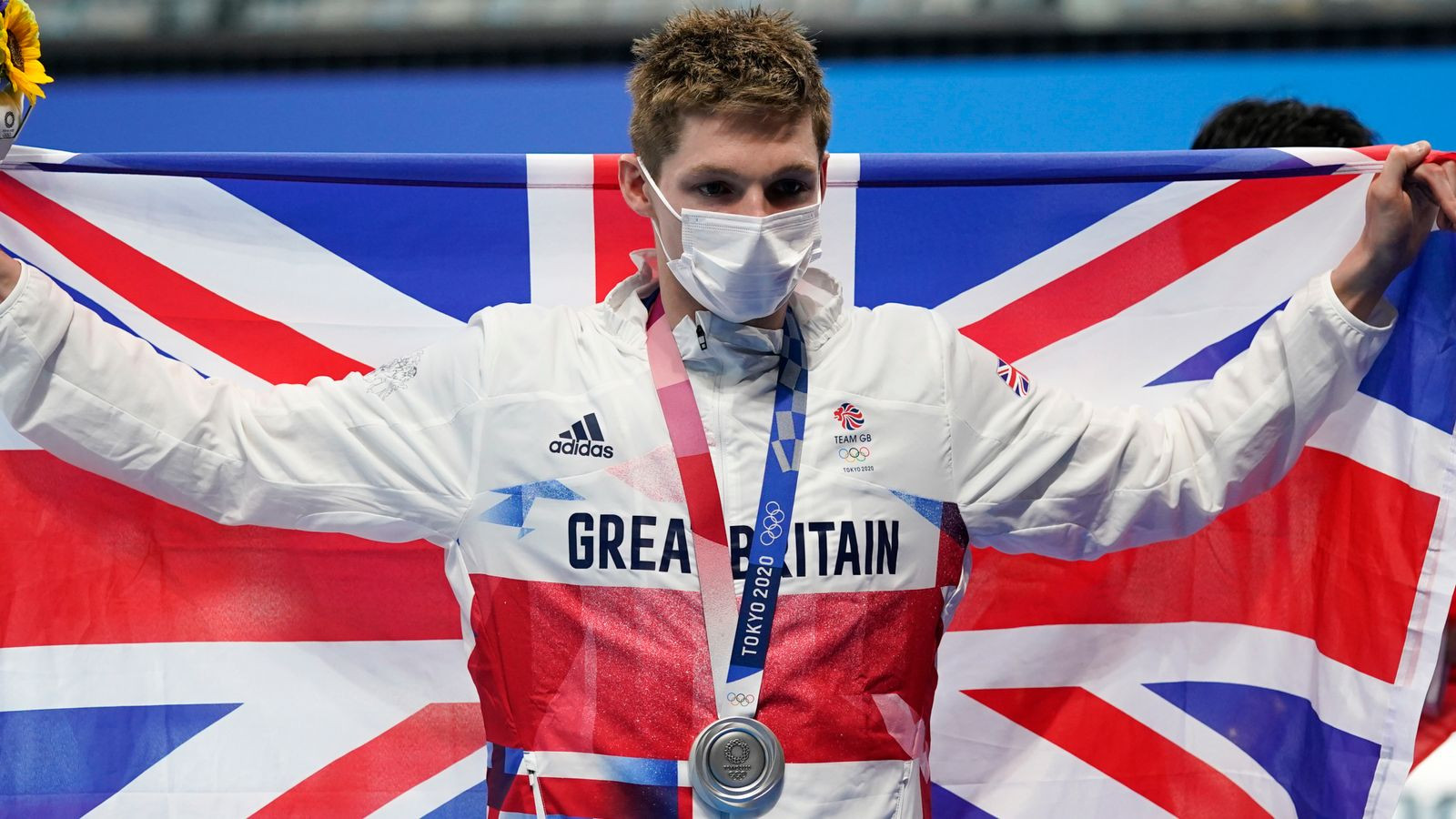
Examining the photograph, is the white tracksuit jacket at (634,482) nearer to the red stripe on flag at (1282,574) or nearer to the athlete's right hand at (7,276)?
the athlete's right hand at (7,276)

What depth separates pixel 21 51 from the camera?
217 cm

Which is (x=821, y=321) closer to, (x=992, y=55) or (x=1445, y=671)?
(x=1445, y=671)

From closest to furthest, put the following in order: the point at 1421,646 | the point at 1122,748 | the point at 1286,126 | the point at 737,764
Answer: the point at 737,764 < the point at 1421,646 < the point at 1122,748 < the point at 1286,126

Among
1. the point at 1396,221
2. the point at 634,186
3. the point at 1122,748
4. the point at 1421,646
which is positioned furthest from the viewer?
the point at 1122,748

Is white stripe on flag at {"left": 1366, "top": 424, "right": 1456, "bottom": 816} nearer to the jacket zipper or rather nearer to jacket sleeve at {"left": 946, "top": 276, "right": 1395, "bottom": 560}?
jacket sleeve at {"left": 946, "top": 276, "right": 1395, "bottom": 560}

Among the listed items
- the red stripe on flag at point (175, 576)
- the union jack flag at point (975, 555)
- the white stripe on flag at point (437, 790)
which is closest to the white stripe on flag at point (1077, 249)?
the union jack flag at point (975, 555)

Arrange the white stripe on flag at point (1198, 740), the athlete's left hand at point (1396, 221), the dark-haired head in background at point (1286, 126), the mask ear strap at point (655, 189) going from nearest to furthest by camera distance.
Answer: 1. the mask ear strap at point (655, 189)
2. the athlete's left hand at point (1396, 221)
3. the white stripe on flag at point (1198, 740)
4. the dark-haired head in background at point (1286, 126)

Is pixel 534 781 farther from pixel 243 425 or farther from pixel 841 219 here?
pixel 841 219

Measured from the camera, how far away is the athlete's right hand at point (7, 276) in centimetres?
215

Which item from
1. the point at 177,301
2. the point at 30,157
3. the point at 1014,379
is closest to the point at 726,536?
the point at 1014,379

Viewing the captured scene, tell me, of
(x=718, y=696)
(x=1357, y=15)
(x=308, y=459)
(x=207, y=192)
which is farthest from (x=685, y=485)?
(x=1357, y=15)

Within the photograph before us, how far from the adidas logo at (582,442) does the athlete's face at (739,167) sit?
11.4 inches

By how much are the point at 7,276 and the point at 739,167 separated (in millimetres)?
1094

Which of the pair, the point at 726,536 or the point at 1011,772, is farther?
the point at 1011,772
